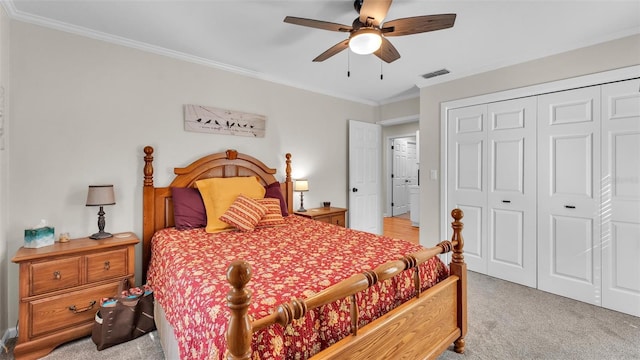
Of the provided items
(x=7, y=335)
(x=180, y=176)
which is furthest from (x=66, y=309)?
(x=180, y=176)

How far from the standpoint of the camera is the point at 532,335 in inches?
84.1

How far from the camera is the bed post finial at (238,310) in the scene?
863mm

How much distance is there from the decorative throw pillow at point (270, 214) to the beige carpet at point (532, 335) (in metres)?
1.22

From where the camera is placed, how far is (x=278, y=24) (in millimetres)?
2346

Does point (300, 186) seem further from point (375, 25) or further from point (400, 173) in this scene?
point (400, 173)

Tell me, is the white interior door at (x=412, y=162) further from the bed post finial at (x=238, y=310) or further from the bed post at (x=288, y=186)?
the bed post finial at (x=238, y=310)

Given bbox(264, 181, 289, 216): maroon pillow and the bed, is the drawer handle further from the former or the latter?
bbox(264, 181, 289, 216): maroon pillow

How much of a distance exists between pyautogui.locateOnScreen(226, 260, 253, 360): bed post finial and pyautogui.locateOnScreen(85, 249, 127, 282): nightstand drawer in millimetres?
1863

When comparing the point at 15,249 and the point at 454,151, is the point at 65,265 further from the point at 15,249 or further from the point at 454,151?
the point at 454,151

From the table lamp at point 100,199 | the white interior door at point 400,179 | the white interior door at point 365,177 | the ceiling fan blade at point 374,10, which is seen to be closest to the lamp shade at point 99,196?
the table lamp at point 100,199

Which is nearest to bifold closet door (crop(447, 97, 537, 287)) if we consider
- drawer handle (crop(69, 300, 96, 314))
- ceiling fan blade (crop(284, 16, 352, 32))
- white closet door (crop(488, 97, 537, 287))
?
white closet door (crop(488, 97, 537, 287))

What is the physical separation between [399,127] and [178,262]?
5844 millimetres

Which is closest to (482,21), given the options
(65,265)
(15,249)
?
(65,265)

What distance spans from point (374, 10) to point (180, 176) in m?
2.31
